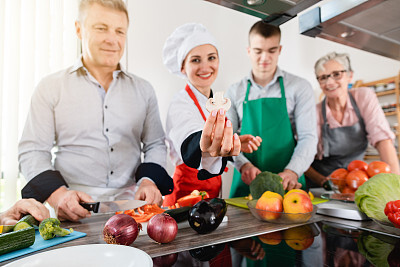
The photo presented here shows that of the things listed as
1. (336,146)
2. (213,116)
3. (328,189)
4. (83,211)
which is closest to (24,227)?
(83,211)

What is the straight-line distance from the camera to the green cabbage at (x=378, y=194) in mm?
837

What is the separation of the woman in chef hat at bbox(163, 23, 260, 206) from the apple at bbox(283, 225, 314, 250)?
277 millimetres

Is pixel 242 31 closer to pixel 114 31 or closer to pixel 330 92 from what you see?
pixel 330 92

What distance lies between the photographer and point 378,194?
2.81 feet

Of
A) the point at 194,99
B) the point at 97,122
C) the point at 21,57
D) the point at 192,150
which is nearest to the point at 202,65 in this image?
the point at 194,99

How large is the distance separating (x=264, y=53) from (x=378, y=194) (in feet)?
3.47

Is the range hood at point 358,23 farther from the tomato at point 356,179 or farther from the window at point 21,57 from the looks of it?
the window at point 21,57

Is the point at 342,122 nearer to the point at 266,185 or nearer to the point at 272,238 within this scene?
the point at 266,185

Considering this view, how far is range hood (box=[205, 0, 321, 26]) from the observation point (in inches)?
39.3

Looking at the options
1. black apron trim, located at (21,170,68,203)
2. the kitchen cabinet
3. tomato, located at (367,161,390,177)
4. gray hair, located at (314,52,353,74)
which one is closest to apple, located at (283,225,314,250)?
tomato, located at (367,161,390,177)

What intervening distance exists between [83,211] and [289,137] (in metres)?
1.23

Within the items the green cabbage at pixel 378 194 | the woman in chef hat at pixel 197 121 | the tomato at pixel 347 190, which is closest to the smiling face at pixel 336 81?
A: the tomato at pixel 347 190

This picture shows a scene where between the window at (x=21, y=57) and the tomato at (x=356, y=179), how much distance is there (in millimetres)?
1878

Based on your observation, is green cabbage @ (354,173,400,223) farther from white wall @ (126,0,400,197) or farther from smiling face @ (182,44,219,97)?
white wall @ (126,0,400,197)
